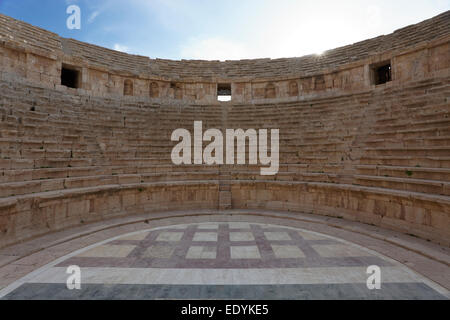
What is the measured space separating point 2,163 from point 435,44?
17.4m

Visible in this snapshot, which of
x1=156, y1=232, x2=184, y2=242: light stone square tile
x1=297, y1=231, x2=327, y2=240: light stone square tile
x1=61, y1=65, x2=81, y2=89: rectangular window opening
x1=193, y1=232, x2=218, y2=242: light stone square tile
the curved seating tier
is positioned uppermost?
x1=61, y1=65, x2=81, y2=89: rectangular window opening

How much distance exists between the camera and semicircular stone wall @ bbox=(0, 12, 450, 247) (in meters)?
6.42

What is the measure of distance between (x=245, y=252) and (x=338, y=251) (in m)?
2.20

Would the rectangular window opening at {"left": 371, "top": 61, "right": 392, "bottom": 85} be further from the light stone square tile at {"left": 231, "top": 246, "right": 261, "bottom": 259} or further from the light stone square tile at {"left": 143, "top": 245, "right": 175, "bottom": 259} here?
the light stone square tile at {"left": 143, "top": 245, "right": 175, "bottom": 259}

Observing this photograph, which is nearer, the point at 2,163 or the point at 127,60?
the point at 2,163

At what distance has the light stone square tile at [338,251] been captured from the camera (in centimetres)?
499

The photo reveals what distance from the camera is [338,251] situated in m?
5.19

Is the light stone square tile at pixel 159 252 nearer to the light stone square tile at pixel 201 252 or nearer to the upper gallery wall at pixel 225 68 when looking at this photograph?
the light stone square tile at pixel 201 252

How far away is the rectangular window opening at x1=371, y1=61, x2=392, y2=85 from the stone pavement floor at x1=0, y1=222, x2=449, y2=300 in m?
10.9

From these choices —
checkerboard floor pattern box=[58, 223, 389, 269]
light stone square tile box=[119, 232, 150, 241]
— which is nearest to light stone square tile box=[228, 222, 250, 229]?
checkerboard floor pattern box=[58, 223, 389, 269]

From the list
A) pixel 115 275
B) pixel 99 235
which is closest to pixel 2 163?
pixel 99 235

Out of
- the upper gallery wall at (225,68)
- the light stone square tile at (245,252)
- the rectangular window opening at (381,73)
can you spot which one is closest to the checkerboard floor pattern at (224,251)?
the light stone square tile at (245,252)

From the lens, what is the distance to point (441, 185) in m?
5.64

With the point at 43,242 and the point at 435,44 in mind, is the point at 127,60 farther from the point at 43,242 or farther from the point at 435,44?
the point at 435,44
